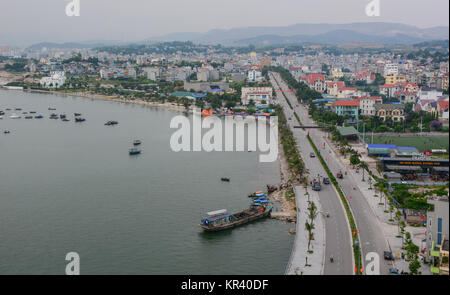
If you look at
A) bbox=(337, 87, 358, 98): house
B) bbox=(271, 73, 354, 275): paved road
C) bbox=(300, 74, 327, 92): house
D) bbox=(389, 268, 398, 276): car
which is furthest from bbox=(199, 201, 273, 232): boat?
bbox=(300, 74, 327, 92): house

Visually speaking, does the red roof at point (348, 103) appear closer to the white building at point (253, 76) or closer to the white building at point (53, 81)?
the white building at point (253, 76)

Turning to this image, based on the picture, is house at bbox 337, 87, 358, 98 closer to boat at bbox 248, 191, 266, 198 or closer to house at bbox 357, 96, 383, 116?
house at bbox 357, 96, 383, 116

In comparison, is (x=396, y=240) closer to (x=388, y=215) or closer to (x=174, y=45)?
(x=388, y=215)

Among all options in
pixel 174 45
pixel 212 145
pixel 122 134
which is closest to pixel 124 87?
pixel 122 134

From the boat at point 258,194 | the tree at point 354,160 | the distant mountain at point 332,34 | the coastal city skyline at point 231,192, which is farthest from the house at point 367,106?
the distant mountain at point 332,34

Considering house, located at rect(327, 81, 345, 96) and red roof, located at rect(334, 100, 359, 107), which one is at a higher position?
house, located at rect(327, 81, 345, 96)
